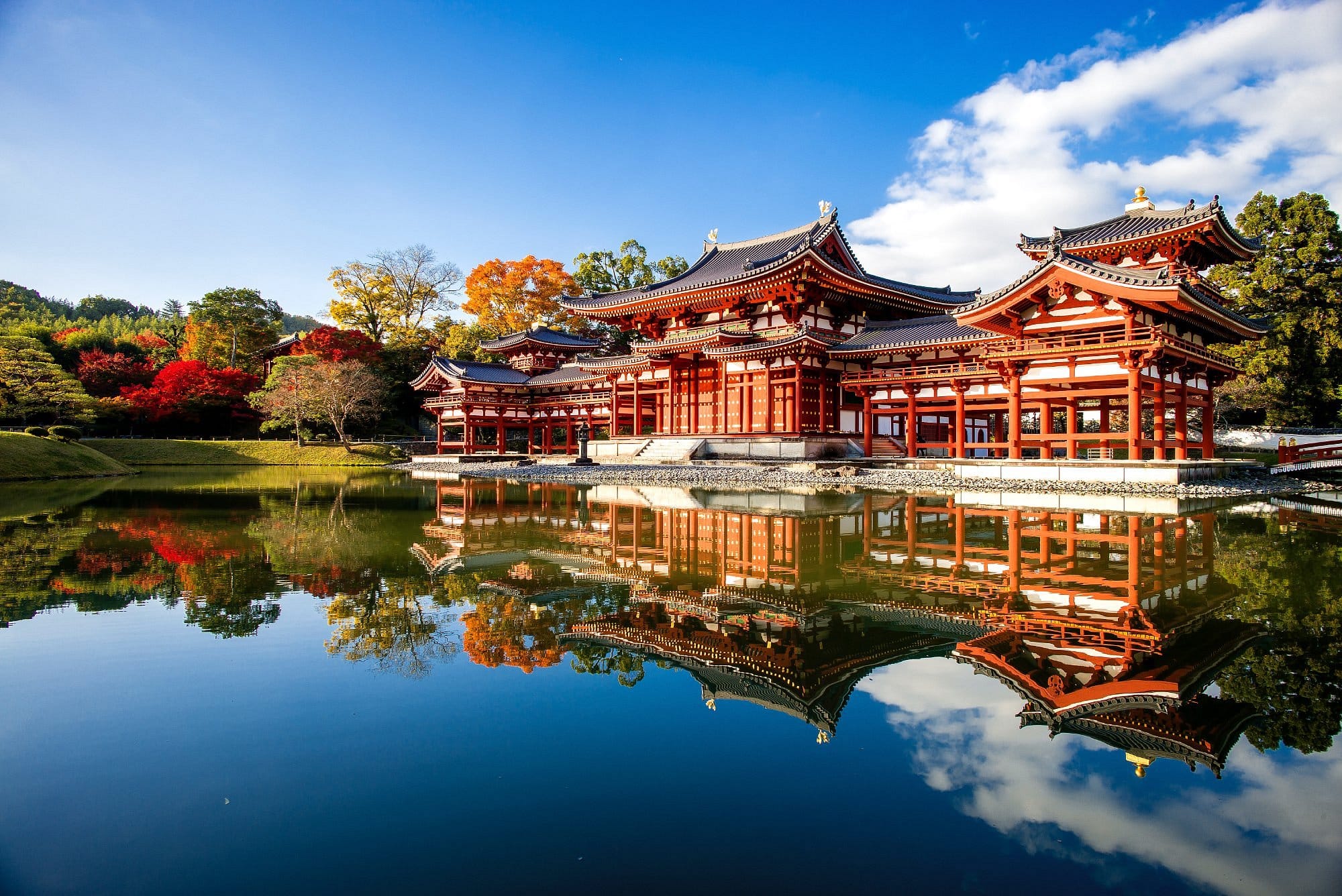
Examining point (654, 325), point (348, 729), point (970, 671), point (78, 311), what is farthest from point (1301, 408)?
point (78, 311)

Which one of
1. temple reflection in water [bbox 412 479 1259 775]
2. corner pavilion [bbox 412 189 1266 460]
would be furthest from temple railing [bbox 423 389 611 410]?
temple reflection in water [bbox 412 479 1259 775]

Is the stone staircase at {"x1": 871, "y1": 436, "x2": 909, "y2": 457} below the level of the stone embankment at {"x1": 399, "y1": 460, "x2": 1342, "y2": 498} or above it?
above

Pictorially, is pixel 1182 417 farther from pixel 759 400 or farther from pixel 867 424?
pixel 759 400

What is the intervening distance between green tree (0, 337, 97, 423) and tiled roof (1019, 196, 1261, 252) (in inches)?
1748

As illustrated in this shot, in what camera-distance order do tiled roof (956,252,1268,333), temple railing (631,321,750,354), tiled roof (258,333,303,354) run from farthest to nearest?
tiled roof (258,333,303,354) < temple railing (631,321,750,354) < tiled roof (956,252,1268,333)

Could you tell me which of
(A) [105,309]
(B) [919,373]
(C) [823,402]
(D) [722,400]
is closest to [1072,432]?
(B) [919,373]

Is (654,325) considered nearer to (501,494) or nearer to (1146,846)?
(501,494)

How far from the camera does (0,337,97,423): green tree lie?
33188mm

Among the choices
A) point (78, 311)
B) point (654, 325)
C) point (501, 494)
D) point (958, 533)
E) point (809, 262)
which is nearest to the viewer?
point (958, 533)

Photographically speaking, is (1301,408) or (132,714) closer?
(132,714)

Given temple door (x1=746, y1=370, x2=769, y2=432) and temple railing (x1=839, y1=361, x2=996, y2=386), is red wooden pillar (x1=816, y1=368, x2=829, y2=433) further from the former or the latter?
temple door (x1=746, y1=370, x2=769, y2=432)

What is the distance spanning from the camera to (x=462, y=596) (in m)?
6.35

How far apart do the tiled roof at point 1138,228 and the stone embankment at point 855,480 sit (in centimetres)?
720

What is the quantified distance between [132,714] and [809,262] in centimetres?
2376
